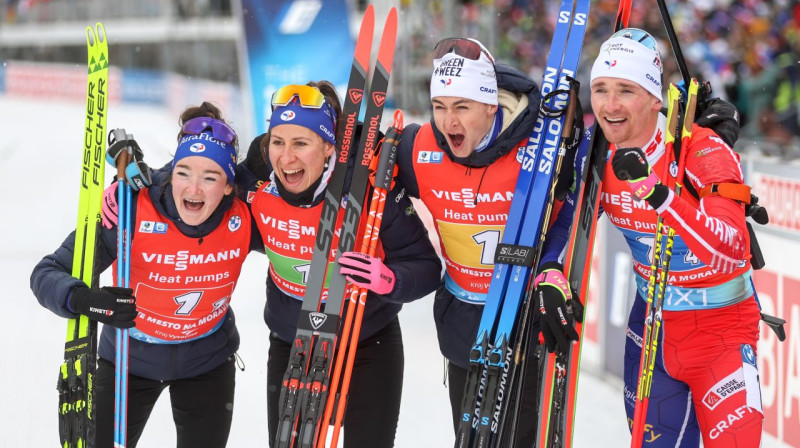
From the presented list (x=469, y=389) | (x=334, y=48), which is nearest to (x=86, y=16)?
(x=334, y=48)

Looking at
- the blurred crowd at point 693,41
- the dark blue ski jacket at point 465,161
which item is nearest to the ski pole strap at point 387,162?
the dark blue ski jacket at point 465,161

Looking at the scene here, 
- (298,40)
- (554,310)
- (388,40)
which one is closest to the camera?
(554,310)

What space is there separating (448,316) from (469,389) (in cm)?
34

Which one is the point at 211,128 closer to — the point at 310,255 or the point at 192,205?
the point at 192,205

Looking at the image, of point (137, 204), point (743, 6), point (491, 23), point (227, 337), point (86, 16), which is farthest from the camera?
point (86, 16)

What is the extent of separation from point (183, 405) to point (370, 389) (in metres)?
0.70

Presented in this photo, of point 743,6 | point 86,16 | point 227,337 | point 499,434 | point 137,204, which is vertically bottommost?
point 499,434

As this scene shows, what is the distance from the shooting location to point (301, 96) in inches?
120

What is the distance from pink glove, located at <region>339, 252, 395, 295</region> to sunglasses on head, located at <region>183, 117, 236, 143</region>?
61 cm

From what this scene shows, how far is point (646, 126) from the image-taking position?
2834 mm

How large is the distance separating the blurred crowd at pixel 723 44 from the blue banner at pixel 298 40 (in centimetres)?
85

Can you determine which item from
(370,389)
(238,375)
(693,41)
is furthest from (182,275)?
(693,41)

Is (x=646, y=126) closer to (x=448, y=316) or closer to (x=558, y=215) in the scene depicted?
(x=558, y=215)

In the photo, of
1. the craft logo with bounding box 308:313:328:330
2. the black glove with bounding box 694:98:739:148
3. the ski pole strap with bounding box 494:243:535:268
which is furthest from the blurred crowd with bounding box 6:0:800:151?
the craft logo with bounding box 308:313:328:330
